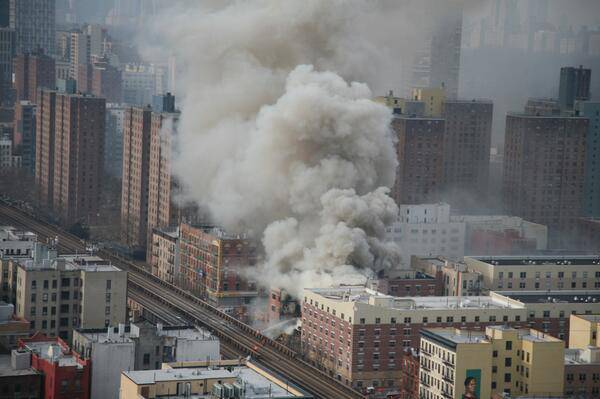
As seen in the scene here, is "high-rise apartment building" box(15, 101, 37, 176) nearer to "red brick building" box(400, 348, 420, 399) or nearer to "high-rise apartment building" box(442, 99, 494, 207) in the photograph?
"high-rise apartment building" box(442, 99, 494, 207)

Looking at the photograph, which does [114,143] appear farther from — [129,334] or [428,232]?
[129,334]

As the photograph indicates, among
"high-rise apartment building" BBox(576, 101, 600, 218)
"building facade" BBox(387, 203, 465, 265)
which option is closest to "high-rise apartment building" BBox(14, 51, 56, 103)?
"high-rise apartment building" BBox(576, 101, 600, 218)

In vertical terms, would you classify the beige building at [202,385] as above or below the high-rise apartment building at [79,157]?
below

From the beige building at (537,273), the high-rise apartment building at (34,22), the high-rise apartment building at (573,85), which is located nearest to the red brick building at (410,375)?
the beige building at (537,273)

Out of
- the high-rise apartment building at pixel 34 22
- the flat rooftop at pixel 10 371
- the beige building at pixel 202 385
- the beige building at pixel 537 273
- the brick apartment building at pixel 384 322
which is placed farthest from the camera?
the high-rise apartment building at pixel 34 22

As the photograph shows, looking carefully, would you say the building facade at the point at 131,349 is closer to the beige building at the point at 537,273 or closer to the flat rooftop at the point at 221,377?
the flat rooftop at the point at 221,377

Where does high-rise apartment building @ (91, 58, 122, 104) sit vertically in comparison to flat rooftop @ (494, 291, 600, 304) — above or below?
above

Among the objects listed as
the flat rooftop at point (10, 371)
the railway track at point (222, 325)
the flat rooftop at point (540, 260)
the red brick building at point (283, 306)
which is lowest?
the railway track at point (222, 325)

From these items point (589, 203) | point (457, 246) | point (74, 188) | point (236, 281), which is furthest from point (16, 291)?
point (589, 203)
